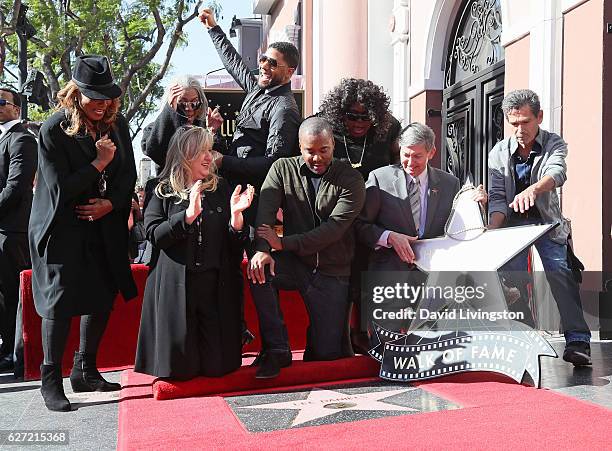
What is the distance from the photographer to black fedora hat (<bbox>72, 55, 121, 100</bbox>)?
4301mm

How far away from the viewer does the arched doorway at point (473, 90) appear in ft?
31.8

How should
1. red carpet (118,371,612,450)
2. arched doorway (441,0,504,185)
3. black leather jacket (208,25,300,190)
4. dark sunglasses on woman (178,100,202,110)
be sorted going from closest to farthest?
red carpet (118,371,612,450) → dark sunglasses on woman (178,100,202,110) → black leather jacket (208,25,300,190) → arched doorway (441,0,504,185)

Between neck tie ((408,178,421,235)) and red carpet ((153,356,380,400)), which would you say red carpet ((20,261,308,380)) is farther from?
neck tie ((408,178,421,235))

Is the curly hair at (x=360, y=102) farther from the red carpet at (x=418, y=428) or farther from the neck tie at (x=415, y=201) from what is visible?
the red carpet at (x=418, y=428)

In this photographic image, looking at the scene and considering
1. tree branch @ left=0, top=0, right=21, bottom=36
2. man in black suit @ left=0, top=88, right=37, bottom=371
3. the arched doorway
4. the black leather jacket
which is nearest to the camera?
the black leather jacket

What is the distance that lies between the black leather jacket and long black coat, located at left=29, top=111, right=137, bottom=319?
854 mm

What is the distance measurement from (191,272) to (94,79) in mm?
1194

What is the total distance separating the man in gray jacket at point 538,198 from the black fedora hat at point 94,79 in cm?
249

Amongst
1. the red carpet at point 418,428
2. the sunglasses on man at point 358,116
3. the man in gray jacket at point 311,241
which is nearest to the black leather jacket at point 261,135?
the man in gray jacket at point 311,241

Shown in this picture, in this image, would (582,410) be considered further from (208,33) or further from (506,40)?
(506,40)

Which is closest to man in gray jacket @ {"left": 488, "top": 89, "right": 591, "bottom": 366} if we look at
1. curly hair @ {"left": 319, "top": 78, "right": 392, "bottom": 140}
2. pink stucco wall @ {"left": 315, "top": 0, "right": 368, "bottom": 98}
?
curly hair @ {"left": 319, "top": 78, "right": 392, "bottom": 140}

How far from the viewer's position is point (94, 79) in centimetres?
432

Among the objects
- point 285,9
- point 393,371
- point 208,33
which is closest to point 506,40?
point 208,33

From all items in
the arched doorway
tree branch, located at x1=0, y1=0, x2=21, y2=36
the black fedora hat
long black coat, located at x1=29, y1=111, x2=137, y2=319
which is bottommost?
long black coat, located at x1=29, y1=111, x2=137, y2=319
